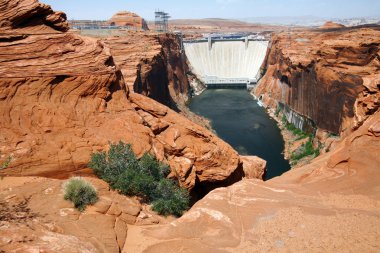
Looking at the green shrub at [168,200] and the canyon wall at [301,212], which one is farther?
the green shrub at [168,200]

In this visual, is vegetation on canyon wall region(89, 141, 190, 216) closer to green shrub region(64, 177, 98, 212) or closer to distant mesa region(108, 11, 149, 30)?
green shrub region(64, 177, 98, 212)

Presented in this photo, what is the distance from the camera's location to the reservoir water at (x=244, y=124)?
148 ft

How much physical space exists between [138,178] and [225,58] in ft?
265

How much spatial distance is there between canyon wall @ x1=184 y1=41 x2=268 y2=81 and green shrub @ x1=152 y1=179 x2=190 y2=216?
73.4m

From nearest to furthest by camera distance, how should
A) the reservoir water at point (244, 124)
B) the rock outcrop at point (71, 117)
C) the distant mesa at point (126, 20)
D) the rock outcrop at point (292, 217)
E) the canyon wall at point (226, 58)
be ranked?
the rock outcrop at point (292, 217), the rock outcrop at point (71, 117), the reservoir water at point (244, 124), the distant mesa at point (126, 20), the canyon wall at point (226, 58)

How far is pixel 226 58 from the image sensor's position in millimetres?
91375

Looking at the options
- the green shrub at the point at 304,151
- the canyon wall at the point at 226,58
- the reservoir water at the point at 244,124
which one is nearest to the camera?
the green shrub at the point at 304,151

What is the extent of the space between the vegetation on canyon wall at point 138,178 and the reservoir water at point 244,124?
958 inches

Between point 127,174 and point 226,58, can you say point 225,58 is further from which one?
point 127,174

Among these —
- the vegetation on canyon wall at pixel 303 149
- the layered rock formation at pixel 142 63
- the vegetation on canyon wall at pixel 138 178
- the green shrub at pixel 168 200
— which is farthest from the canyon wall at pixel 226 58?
the green shrub at pixel 168 200

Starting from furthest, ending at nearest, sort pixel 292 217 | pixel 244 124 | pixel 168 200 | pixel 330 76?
pixel 244 124 < pixel 330 76 < pixel 168 200 < pixel 292 217

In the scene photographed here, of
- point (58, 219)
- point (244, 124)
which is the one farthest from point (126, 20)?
point (58, 219)

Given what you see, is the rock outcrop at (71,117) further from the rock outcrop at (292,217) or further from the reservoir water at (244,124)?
the reservoir water at (244,124)

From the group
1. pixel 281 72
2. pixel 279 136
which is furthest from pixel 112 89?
pixel 281 72
